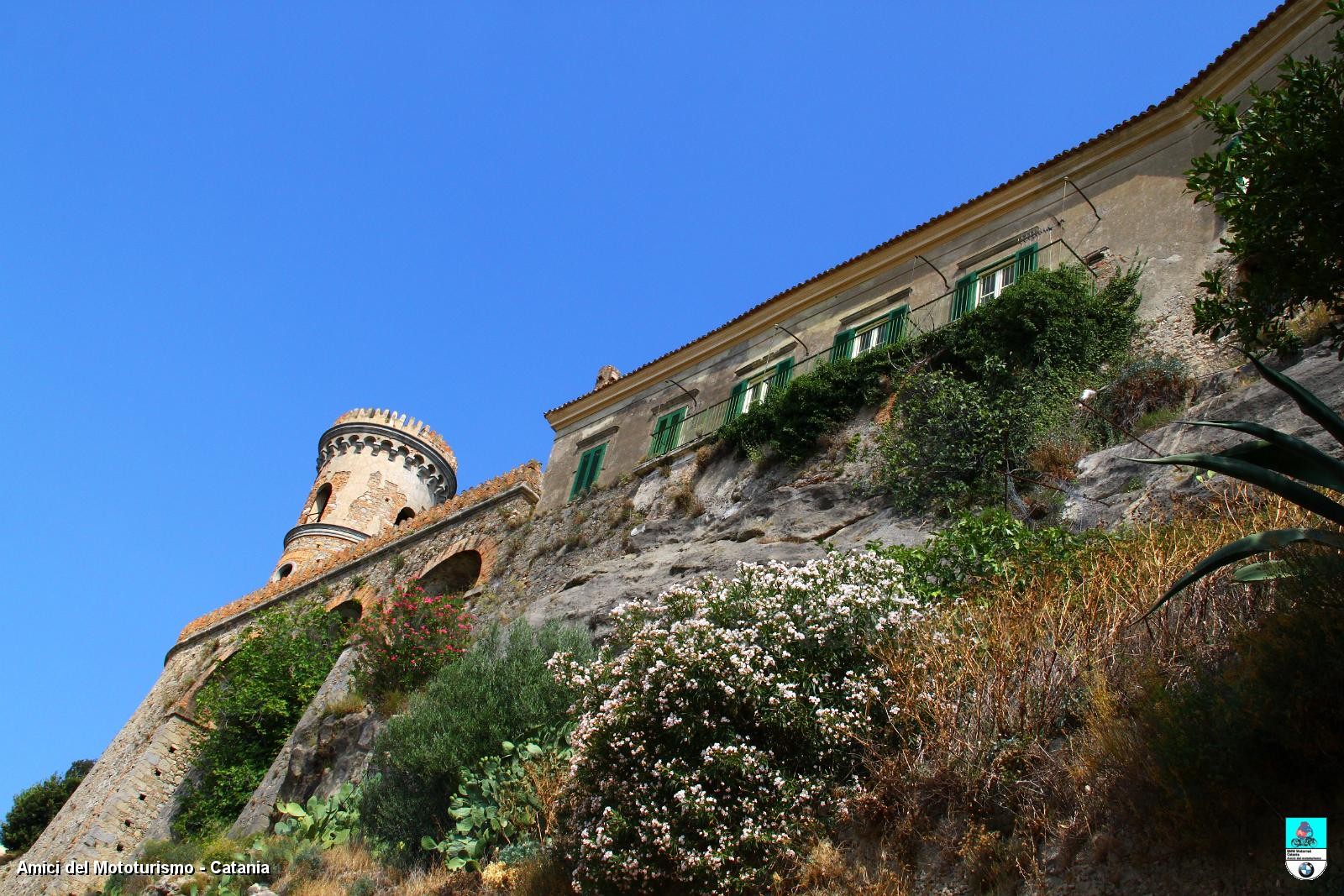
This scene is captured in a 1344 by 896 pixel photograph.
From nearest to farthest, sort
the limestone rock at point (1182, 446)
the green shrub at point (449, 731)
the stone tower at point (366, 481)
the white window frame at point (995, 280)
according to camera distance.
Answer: the limestone rock at point (1182, 446), the green shrub at point (449, 731), the white window frame at point (995, 280), the stone tower at point (366, 481)

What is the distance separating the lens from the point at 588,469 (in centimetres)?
2164

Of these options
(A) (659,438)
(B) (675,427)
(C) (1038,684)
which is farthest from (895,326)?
(C) (1038,684)

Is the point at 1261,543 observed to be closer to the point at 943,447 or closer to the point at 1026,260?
the point at 943,447

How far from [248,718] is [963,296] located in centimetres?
1388

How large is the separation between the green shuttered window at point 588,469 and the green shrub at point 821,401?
5044mm

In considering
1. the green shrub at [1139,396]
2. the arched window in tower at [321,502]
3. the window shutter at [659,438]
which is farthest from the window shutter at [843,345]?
A: the arched window in tower at [321,502]

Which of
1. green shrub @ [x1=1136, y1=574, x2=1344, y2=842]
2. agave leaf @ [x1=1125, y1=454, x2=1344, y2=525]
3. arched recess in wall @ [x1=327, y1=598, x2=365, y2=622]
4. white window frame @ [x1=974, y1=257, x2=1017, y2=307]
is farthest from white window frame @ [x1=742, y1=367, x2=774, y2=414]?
green shrub @ [x1=1136, y1=574, x2=1344, y2=842]

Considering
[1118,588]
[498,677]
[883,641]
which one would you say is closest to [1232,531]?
[1118,588]

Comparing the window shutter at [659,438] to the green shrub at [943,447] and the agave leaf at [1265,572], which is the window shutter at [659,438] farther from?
the agave leaf at [1265,572]

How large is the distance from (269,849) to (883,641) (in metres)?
6.93

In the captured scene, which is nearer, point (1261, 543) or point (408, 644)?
point (1261, 543)

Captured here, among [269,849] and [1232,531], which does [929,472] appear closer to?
[1232,531]

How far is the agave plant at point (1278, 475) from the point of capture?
17.9ft

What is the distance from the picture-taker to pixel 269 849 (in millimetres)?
11219
